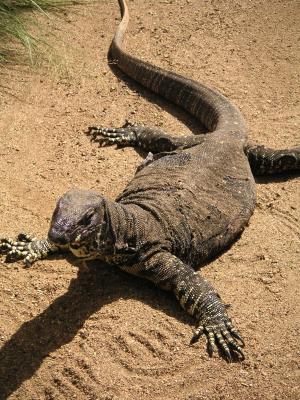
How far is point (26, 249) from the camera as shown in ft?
20.3

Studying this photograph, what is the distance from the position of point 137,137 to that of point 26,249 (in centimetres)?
268

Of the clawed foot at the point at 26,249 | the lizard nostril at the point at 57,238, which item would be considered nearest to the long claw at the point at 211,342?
the lizard nostril at the point at 57,238

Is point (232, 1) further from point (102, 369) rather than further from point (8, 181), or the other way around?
point (102, 369)

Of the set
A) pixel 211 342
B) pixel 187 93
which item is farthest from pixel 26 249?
pixel 187 93

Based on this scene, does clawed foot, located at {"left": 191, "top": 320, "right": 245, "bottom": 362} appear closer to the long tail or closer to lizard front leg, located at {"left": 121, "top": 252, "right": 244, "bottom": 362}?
lizard front leg, located at {"left": 121, "top": 252, "right": 244, "bottom": 362}

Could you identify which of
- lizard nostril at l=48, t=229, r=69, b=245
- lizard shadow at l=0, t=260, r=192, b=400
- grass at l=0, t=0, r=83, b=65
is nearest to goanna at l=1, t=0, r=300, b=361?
lizard nostril at l=48, t=229, r=69, b=245

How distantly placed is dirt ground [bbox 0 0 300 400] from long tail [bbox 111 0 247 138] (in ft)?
0.68

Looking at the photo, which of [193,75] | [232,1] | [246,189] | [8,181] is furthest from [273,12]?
[8,181]

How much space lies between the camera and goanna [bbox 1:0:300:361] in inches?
204

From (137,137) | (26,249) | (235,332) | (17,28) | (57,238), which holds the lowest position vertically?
(26,249)

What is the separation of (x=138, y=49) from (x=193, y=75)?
1.26m

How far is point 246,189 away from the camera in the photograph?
22.3ft

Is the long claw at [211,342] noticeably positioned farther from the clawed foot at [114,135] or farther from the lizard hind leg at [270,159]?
the clawed foot at [114,135]

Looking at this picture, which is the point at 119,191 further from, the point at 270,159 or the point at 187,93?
the point at 187,93
